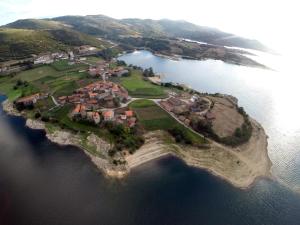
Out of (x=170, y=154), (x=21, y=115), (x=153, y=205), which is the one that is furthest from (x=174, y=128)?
(x=21, y=115)

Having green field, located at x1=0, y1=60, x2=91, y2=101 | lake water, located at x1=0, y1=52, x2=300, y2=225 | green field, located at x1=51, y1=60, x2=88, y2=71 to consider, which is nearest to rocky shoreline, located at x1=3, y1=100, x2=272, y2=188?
lake water, located at x1=0, y1=52, x2=300, y2=225

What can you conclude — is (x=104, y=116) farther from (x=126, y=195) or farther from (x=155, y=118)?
(x=126, y=195)

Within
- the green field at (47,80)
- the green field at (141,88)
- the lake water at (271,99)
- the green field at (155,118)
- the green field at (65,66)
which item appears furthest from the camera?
the green field at (65,66)

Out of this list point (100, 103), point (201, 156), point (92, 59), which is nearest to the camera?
point (201, 156)

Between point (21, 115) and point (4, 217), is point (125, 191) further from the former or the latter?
point (21, 115)

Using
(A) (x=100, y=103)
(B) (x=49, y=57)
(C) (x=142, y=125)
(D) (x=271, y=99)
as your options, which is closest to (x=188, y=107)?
(C) (x=142, y=125)

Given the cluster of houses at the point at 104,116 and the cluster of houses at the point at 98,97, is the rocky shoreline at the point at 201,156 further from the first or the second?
the cluster of houses at the point at 98,97

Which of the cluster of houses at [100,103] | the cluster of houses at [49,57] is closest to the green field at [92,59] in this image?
the cluster of houses at [49,57]
